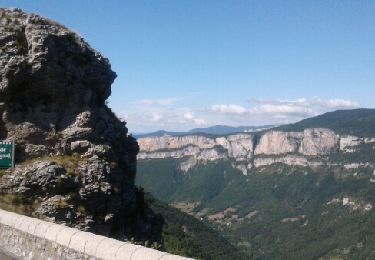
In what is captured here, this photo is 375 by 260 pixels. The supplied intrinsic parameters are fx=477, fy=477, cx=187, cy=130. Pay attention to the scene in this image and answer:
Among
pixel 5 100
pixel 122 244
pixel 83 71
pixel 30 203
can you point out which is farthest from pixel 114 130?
pixel 122 244

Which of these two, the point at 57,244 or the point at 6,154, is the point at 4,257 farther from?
the point at 6,154

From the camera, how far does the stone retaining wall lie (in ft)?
36.0

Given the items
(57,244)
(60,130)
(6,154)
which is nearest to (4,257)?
(57,244)

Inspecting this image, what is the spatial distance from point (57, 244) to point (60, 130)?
59.3ft

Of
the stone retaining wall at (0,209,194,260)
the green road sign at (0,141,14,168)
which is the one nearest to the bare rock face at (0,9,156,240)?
the green road sign at (0,141,14,168)

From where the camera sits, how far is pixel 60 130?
101 feet

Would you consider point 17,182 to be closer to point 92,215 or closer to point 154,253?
point 92,215

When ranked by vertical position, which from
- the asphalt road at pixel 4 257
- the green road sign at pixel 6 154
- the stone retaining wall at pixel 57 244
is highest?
the green road sign at pixel 6 154

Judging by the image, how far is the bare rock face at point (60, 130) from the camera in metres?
26.8

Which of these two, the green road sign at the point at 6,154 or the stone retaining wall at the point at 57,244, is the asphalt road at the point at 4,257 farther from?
the green road sign at the point at 6,154

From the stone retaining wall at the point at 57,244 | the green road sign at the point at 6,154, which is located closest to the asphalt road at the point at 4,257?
the stone retaining wall at the point at 57,244

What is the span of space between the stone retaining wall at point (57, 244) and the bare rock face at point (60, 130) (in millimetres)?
8301

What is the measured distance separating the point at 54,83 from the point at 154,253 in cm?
2360

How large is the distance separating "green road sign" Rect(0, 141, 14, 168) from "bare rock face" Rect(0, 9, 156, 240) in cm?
48
